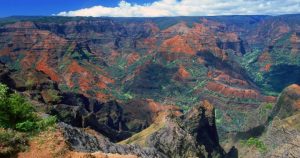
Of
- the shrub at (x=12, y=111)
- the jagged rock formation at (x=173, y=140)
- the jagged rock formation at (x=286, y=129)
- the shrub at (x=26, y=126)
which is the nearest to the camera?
the shrub at (x=26, y=126)

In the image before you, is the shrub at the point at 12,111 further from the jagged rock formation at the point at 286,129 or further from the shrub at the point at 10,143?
the jagged rock formation at the point at 286,129

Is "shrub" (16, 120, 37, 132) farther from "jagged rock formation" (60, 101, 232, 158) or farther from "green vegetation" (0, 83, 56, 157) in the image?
Answer: "jagged rock formation" (60, 101, 232, 158)

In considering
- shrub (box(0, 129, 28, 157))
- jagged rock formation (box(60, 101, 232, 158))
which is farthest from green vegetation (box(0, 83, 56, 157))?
jagged rock formation (box(60, 101, 232, 158))

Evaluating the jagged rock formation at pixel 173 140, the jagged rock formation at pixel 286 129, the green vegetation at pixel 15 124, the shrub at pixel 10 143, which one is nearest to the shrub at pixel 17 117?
the green vegetation at pixel 15 124

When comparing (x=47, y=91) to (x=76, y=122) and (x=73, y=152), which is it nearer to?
(x=76, y=122)

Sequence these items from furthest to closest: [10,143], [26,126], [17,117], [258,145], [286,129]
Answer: [258,145] < [286,129] < [17,117] < [26,126] < [10,143]

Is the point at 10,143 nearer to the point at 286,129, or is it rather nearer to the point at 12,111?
the point at 12,111

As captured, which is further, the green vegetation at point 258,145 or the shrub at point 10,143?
the green vegetation at point 258,145

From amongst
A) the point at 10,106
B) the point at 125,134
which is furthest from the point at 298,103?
the point at 10,106

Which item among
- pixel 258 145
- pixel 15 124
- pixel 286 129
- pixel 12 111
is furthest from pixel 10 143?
pixel 258 145
